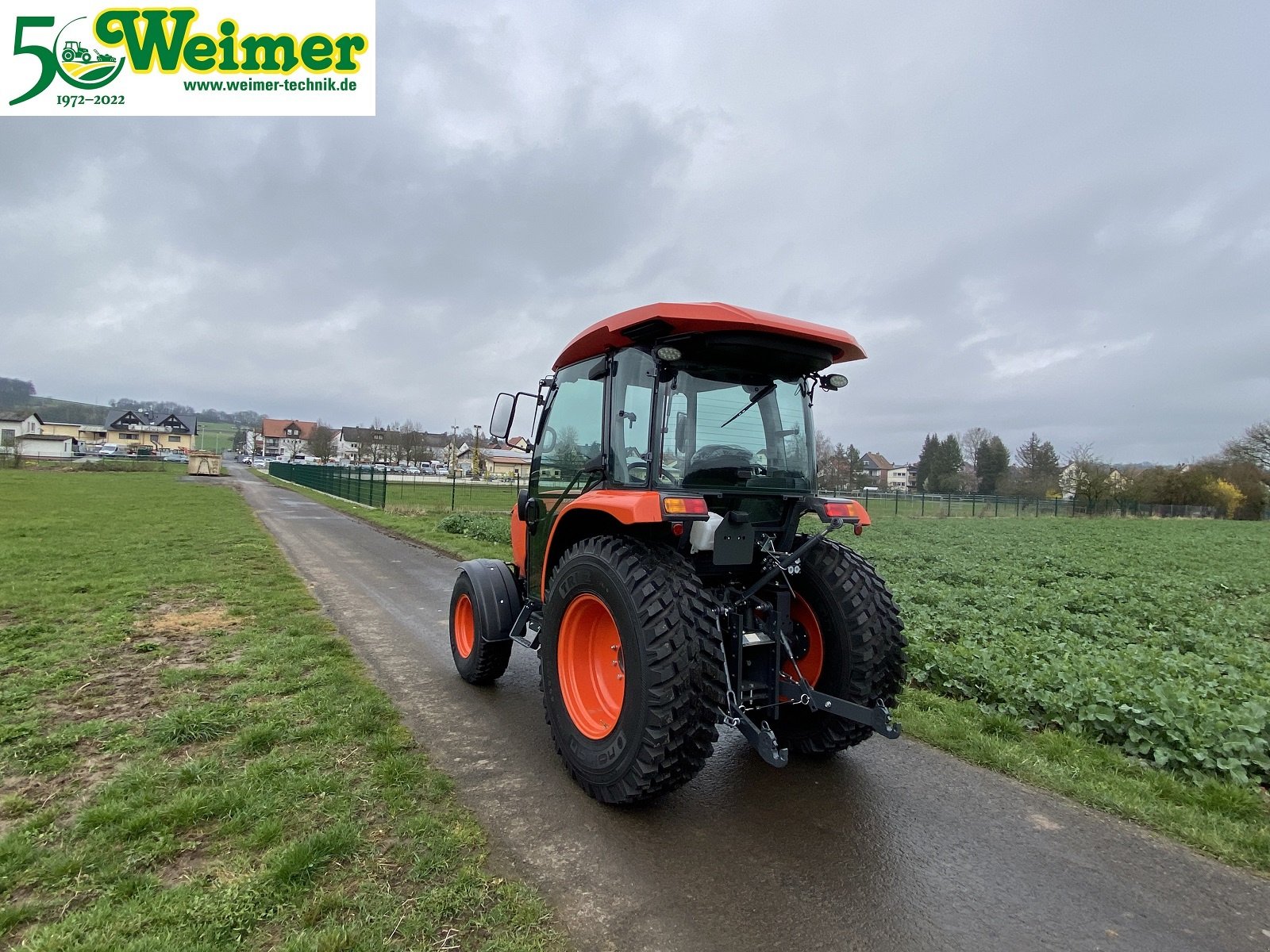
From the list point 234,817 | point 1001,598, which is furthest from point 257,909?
point 1001,598

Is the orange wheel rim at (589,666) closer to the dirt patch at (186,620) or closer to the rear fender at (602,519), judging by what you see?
the rear fender at (602,519)

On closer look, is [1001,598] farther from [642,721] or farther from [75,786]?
[75,786]

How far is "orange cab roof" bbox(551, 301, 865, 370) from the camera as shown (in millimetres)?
2867

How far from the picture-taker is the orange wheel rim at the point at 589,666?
3.23 meters

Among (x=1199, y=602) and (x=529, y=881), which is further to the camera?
(x=1199, y=602)

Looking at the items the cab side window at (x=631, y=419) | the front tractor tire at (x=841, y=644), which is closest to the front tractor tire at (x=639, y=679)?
the cab side window at (x=631, y=419)

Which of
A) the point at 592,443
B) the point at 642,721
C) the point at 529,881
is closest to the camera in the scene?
the point at 529,881

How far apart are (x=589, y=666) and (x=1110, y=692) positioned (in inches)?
140

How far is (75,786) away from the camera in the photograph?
9.76 ft

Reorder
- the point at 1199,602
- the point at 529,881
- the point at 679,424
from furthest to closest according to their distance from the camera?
the point at 1199,602
the point at 679,424
the point at 529,881

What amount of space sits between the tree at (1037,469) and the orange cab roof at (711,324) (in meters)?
59.7

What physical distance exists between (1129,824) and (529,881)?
2819 mm

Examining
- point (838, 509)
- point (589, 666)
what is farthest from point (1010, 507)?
point (589, 666)

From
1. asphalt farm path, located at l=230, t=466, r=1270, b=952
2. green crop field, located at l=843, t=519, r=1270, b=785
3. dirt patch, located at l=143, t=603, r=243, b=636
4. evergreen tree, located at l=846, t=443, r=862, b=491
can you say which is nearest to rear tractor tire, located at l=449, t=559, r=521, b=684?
asphalt farm path, located at l=230, t=466, r=1270, b=952
